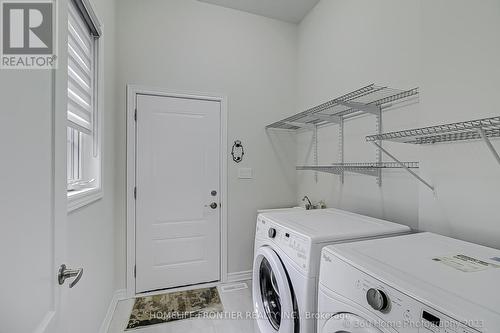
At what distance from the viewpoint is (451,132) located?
118cm

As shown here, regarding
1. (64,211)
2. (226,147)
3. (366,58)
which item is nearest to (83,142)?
(64,211)

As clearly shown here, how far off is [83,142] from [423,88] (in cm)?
223

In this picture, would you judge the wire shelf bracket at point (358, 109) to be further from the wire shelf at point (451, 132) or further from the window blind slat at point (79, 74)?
the window blind slat at point (79, 74)

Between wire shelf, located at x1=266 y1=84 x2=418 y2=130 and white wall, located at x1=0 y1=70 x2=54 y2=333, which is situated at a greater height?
wire shelf, located at x1=266 y1=84 x2=418 y2=130

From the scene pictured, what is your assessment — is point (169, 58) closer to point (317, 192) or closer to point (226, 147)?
point (226, 147)

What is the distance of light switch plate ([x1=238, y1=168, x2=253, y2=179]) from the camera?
8.61ft

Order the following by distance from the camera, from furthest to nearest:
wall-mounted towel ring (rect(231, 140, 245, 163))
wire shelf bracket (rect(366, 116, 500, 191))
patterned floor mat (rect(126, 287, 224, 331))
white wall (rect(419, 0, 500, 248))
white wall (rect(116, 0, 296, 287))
Answer: wall-mounted towel ring (rect(231, 140, 245, 163)), white wall (rect(116, 0, 296, 287)), patterned floor mat (rect(126, 287, 224, 331)), white wall (rect(419, 0, 500, 248)), wire shelf bracket (rect(366, 116, 500, 191))

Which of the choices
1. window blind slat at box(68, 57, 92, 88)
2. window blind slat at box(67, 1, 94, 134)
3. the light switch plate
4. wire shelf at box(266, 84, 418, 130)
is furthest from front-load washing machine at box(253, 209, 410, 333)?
window blind slat at box(68, 57, 92, 88)

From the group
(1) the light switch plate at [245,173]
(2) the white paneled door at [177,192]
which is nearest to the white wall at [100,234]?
(2) the white paneled door at [177,192]

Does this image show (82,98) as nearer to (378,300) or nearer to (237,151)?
(237,151)

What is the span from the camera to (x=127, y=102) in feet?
7.35

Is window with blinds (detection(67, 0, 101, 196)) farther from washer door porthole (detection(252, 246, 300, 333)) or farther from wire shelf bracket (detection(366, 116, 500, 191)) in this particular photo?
wire shelf bracket (detection(366, 116, 500, 191))

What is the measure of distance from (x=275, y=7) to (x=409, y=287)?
2.80m

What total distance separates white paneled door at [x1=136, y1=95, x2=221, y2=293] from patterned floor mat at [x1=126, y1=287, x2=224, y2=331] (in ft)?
0.42
